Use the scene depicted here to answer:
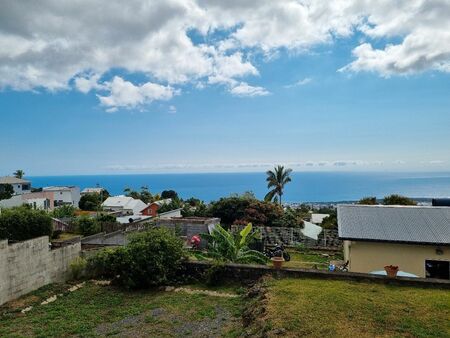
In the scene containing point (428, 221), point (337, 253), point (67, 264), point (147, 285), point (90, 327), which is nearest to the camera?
point (90, 327)

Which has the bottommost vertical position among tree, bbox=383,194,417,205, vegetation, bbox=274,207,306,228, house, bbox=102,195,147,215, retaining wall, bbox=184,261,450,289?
house, bbox=102,195,147,215

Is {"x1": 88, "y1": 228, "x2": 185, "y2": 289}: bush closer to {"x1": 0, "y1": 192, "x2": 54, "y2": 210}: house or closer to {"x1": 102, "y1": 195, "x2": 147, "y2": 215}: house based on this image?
{"x1": 0, "y1": 192, "x2": 54, "y2": 210}: house

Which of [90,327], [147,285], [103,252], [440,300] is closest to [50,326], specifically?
[90,327]

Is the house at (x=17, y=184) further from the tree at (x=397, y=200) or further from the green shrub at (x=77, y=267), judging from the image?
the tree at (x=397, y=200)

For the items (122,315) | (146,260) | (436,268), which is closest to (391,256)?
(436,268)

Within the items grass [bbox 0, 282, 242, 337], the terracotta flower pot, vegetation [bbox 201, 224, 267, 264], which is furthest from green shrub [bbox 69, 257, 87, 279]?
the terracotta flower pot

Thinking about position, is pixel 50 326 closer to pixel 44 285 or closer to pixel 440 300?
pixel 44 285

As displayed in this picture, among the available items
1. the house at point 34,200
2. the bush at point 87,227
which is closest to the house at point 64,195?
the house at point 34,200
